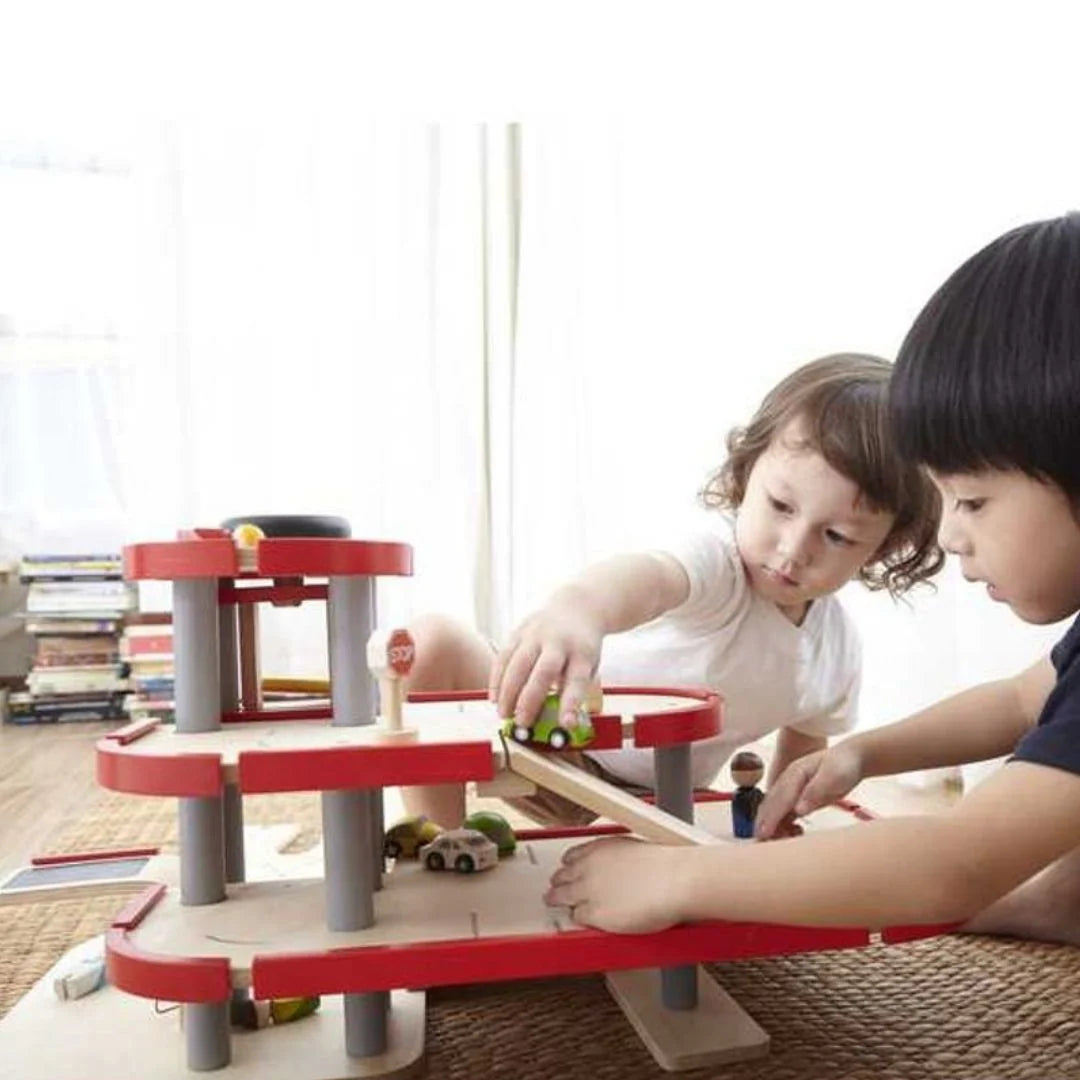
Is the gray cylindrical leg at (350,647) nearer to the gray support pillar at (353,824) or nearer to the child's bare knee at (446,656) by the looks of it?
the gray support pillar at (353,824)

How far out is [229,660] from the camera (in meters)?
0.77

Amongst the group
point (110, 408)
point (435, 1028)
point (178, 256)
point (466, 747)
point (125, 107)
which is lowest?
point (435, 1028)

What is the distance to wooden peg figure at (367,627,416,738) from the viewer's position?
0.62 metres

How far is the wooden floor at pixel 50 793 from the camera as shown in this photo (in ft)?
4.20

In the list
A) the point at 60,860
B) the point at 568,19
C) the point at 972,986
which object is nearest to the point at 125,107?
the point at 568,19

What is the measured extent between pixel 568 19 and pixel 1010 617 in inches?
56.6

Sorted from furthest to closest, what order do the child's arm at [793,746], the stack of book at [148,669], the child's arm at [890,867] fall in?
the stack of book at [148,669]
the child's arm at [793,746]
the child's arm at [890,867]

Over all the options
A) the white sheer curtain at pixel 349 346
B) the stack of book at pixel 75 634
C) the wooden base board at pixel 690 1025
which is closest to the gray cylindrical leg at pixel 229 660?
the wooden base board at pixel 690 1025

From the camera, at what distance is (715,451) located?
190cm

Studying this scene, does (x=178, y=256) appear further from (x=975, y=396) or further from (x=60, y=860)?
(x=975, y=396)

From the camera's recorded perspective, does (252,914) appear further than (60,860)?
No

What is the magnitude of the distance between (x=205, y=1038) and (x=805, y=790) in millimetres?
409

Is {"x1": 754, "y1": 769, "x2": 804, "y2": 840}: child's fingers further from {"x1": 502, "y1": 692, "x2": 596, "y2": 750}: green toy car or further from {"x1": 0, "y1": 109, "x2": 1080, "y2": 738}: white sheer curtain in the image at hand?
{"x1": 0, "y1": 109, "x2": 1080, "y2": 738}: white sheer curtain

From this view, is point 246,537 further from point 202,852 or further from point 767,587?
point 767,587
